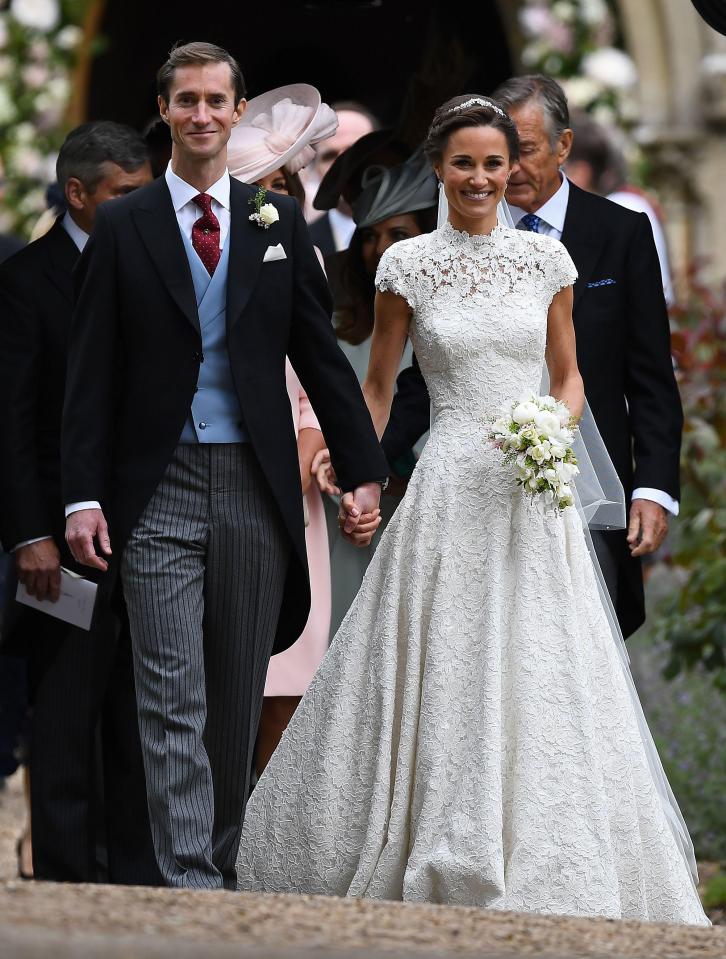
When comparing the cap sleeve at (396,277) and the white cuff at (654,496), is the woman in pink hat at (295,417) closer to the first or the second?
the cap sleeve at (396,277)

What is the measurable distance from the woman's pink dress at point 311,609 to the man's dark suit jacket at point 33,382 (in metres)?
0.77

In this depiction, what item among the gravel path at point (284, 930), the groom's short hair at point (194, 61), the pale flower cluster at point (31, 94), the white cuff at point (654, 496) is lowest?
the gravel path at point (284, 930)

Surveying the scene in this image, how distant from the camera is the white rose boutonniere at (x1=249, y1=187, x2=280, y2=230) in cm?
514

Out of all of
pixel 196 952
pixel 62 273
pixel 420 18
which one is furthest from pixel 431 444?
pixel 420 18

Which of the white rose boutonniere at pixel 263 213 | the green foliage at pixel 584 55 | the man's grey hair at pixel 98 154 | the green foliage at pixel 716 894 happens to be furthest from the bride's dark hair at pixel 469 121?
the green foliage at pixel 584 55

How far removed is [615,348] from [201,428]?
1.38m

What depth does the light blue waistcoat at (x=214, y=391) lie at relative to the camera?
16.6ft

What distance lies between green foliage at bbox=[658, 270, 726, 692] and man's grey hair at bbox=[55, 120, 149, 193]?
208 centimetres

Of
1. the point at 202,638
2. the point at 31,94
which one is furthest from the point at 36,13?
the point at 202,638

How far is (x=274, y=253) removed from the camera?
5152 mm

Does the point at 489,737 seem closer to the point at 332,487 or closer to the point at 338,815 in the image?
the point at 338,815

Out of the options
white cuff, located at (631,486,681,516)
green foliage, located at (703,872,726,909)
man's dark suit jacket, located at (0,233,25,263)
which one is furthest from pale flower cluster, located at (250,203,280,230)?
green foliage, located at (703,872,726,909)

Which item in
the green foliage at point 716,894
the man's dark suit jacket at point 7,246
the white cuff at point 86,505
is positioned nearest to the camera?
A: the white cuff at point 86,505

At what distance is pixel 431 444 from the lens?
550cm
